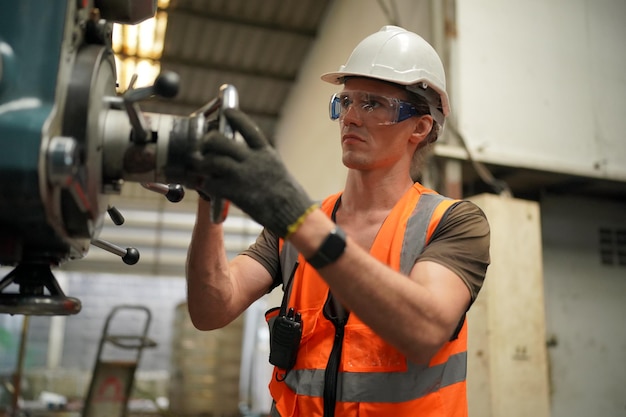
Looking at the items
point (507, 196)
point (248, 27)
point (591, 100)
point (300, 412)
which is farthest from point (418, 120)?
point (248, 27)

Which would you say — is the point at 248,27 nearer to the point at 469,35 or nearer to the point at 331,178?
the point at 331,178

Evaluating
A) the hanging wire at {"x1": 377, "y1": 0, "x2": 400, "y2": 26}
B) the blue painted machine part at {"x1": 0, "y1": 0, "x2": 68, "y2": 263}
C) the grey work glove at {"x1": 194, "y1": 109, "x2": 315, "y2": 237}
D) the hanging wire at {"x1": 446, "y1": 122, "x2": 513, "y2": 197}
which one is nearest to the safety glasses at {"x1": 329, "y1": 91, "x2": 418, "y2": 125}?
the grey work glove at {"x1": 194, "y1": 109, "x2": 315, "y2": 237}

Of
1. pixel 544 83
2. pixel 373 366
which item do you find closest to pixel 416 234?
pixel 373 366

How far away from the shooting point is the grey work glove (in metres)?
0.84

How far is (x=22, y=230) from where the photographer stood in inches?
32.4

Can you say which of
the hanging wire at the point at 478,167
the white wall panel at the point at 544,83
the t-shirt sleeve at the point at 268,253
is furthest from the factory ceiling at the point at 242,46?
the t-shirt sleeve at the point at 268,253

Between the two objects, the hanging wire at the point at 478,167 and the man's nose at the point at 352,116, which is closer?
the man's nose at the point at 352,116

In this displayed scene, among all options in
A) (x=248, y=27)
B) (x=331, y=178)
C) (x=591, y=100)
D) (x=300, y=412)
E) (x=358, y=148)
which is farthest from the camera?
(x=248, y=27)

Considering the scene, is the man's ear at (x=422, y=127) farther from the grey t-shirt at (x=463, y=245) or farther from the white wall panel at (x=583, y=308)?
the white wall panel at (x=583, y=308)

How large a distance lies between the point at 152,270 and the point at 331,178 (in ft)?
17.3

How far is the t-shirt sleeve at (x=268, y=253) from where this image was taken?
1.56m

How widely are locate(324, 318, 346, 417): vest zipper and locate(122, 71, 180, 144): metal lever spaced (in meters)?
0.65

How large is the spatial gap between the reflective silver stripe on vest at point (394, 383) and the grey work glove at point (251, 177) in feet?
1.59

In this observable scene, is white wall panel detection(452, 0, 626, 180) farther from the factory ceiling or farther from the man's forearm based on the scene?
the factory ceiling
